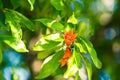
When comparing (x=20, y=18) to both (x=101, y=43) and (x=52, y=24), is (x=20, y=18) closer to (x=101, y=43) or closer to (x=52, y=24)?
(x=52, y=24)

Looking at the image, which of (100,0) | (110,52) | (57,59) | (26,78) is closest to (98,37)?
(110,52)

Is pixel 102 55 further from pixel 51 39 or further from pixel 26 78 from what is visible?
pixel 51 39

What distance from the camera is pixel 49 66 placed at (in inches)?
72.4

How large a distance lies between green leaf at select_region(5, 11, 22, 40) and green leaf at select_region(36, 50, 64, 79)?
0.17m

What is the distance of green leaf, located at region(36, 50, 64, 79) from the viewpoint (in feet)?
6.01

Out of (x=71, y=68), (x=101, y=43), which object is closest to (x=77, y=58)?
(x=71, y=68)

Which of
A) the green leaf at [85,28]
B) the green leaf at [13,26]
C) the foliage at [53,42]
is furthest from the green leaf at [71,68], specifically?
the green leaf at [85,28]

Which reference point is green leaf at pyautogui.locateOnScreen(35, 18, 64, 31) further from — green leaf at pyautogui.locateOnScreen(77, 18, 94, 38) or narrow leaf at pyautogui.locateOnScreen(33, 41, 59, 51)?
green leaf at pyautogui.locateOnScreen(77, 18, 94, 38)

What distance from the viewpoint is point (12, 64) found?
4.08 metres

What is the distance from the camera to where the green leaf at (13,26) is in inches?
70.4

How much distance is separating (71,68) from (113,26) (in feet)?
7.33

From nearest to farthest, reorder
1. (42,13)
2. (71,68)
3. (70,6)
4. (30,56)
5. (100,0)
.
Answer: (71,68) < (70,6) < (42,13) < (30,56) < (100,0)

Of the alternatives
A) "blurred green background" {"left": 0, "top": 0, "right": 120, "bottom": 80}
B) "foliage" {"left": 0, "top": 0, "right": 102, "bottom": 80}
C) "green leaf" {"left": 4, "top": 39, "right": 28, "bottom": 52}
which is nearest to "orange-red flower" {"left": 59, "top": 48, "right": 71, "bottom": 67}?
"foliage" {"left": 0, "top": 0, "right": 102, "bottom": 80}

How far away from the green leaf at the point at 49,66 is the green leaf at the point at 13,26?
0.17m
